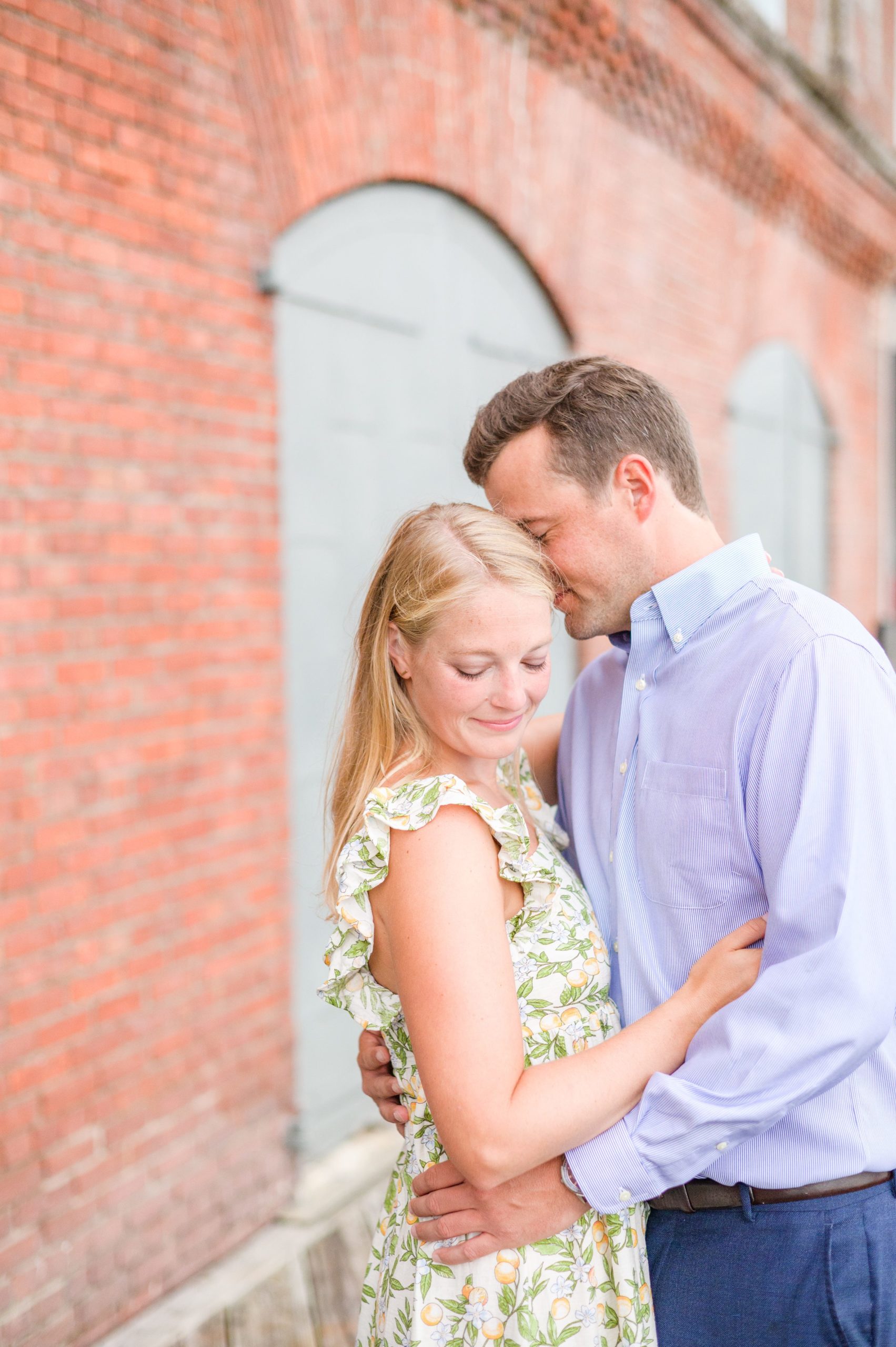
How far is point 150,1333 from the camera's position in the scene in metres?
3.15

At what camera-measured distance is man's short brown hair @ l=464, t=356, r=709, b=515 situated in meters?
1.89

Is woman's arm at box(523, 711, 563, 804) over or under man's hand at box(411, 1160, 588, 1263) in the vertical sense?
over

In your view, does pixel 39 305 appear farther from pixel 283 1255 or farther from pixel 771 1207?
pixel 283 1255

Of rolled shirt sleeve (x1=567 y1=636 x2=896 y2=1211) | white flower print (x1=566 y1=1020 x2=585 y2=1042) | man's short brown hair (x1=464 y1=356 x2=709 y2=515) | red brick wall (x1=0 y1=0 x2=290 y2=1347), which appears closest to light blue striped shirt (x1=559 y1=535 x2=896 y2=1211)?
rolled shirt sleeve (x1=567 y1=636 x2=896 y2=1211)

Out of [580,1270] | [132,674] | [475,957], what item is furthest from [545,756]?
[132,674]

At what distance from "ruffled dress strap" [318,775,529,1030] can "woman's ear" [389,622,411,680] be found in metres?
0.20

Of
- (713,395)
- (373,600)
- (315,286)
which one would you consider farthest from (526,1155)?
(713,395)

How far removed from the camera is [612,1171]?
61.7 inches

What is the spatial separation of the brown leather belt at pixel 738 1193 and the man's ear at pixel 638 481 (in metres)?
1.08

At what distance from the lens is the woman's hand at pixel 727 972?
1604 mm

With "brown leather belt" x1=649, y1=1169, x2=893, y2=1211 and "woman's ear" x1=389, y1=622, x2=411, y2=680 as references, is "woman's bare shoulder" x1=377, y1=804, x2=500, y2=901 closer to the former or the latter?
"woman's ear" x1=389, y1=622, x2=411, y2=680

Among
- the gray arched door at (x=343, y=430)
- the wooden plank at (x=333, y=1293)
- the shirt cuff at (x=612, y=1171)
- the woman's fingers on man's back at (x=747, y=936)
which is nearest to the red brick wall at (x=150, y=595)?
the gray arched door at (x=343, y=430)

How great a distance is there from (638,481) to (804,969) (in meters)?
0.85

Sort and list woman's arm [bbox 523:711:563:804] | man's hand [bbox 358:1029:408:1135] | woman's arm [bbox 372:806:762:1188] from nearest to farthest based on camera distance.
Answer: woman's arm [bbox 372:806:762:1188]
man's hand [bbox 358:1029:408:1135]
woman's arm [bbox 523:711:563:804]
